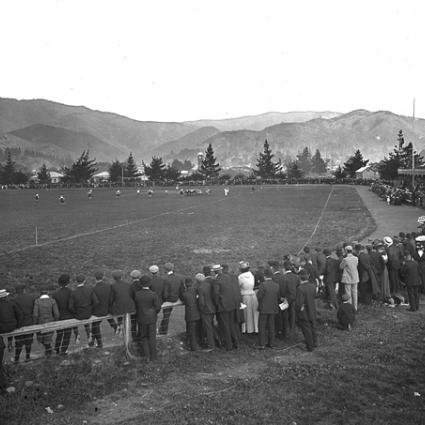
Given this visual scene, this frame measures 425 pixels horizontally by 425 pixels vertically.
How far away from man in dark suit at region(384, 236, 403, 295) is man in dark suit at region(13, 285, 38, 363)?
31.0 ft

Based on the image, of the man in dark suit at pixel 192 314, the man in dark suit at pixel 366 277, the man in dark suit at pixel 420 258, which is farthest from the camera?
the man in dark suit at pixel 420 258

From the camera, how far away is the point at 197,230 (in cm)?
2728

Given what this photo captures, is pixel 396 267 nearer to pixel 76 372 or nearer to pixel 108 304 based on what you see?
pixel 108 304

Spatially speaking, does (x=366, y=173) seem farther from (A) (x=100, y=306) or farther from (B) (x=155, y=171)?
(A) (x=100, y=306)

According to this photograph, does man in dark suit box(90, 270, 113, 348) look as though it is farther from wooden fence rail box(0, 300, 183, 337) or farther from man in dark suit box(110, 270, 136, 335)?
wooden fence rail box(0, 300, 183, 337)

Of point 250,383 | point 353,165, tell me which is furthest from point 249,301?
point 353,165

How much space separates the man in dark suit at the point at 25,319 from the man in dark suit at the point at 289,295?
5.23 metres

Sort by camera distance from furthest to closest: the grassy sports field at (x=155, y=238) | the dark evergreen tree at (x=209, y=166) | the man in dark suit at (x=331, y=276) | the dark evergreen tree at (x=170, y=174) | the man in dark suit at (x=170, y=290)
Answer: the dark evergreen tree at (x=209, y=166), the dark evergreen tree at (x=170, y=174), the grassy sports field at (x=155, y=238), the man in dark suit at (x=331, y=276), the man in dark suit at (x=170, y=290)

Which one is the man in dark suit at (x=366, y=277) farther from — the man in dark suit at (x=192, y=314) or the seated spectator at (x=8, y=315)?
the seated spectator at (x=8, y=315)

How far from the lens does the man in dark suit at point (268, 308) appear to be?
9.93m

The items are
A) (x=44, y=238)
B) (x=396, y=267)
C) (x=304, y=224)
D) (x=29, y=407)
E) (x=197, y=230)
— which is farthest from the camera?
(x=304, y=224)

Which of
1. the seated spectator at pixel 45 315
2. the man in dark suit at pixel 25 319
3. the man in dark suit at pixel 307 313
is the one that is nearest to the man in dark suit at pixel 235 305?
the man in dark suit at pixel 307 313

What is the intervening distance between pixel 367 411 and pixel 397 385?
1.19 meters

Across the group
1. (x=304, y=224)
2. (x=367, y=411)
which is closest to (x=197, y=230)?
(x=304, y=224)
